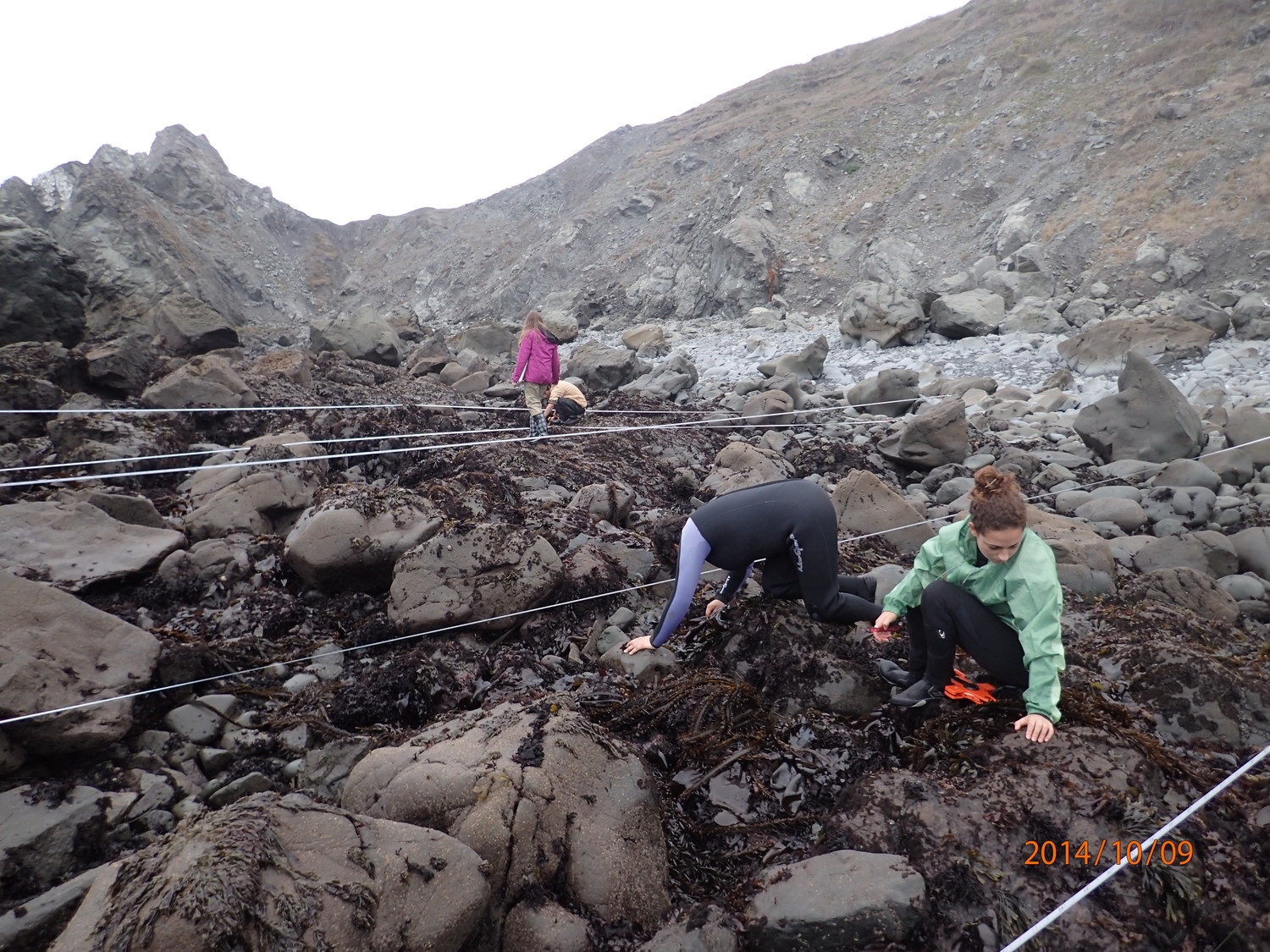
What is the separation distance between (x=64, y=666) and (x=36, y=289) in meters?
9.16

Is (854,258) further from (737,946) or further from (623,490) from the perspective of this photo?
(737,946)

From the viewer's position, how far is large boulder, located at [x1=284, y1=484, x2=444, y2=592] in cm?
471

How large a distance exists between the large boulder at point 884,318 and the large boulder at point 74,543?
13127 millimetres

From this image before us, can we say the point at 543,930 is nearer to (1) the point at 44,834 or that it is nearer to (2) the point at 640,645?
(2) the point at 640,645

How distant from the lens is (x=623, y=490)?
642 cm

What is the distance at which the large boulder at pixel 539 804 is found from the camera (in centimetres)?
243

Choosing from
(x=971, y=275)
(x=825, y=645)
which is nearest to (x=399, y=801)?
(x=825, y=645)

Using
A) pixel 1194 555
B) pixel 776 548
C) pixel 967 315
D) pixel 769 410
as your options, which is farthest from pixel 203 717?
pixel 967 315

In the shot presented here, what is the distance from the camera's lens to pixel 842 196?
88.9 feet

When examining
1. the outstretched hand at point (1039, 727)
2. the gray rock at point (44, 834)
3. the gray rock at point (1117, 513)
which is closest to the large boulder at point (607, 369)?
the gray rock at point (1117, 513)

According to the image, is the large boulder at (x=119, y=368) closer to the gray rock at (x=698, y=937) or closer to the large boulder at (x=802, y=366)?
the gray rock at (x=698, y=937)

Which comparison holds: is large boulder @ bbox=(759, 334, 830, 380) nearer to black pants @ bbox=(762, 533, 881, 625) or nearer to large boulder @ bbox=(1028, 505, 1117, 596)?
large boulder @ bbox=(1028, 505, 1117, 596)

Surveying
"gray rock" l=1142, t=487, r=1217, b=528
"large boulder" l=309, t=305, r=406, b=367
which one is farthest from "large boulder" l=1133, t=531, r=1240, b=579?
"large boulder" l=309, t=305, r=406, b=367

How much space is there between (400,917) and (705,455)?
727 centimetres
